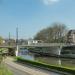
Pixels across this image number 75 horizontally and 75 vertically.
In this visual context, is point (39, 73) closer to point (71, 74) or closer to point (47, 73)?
point (47, 73)

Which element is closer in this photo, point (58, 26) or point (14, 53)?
point (14, 53)

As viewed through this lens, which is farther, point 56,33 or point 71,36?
point 71,36

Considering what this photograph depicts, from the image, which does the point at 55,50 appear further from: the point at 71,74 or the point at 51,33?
the point at 71,74

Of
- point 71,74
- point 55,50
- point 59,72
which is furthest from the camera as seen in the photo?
point 55,50

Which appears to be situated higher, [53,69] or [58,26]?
[58,26]

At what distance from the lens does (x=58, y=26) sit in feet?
393

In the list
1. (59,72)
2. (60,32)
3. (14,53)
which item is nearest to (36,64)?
(59,72)

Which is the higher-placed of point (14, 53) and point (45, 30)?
point (45, 30)

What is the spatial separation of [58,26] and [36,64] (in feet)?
249

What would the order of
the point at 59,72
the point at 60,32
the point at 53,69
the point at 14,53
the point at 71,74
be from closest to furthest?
the point at 71,74 → the point at 59,72 → the point at 53,69 → the point at 14,53 → the point at 60,32

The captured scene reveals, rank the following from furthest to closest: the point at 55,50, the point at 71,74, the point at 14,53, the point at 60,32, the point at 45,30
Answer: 1. the point at 45,30
2. the point at 60,32
3. the point at 55,50
4. the point at 14,53
5. the point at 71,74

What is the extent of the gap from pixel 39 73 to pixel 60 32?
85.3 metres

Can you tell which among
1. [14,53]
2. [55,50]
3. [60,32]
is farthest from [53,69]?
[60,32]

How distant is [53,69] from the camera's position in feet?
123
